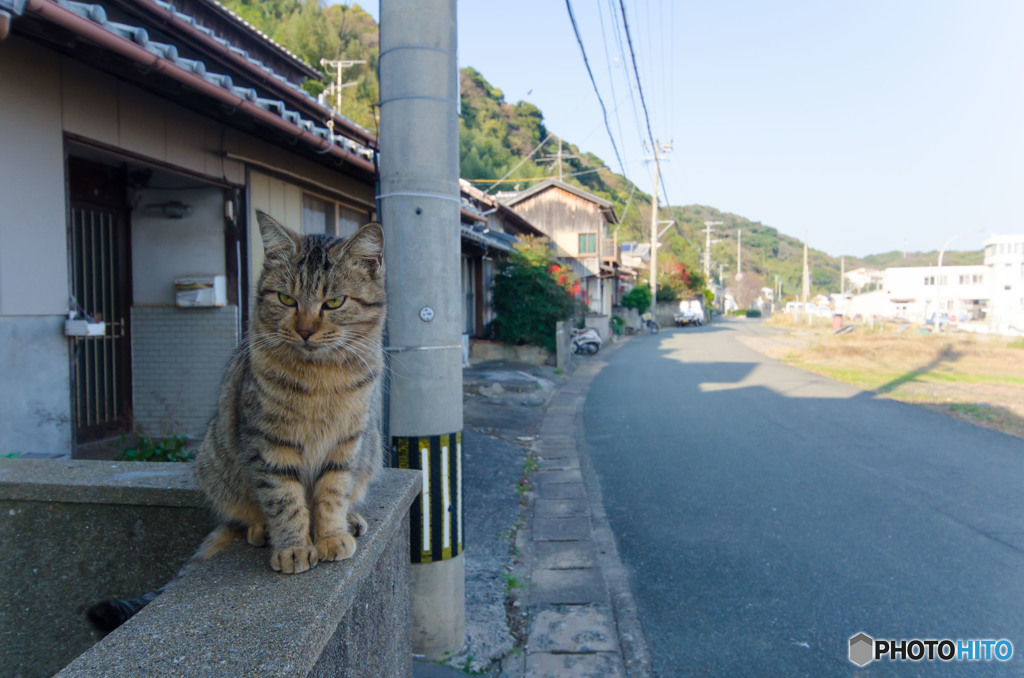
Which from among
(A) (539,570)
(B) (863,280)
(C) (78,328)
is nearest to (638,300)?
(A) (539,570)

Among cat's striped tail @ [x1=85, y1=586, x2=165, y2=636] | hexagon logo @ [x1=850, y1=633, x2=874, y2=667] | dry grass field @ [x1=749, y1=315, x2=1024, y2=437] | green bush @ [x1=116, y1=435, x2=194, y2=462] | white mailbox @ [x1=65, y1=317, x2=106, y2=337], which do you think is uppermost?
white mailbox @ [x1=65, y1=317, x2=106, y2=337]

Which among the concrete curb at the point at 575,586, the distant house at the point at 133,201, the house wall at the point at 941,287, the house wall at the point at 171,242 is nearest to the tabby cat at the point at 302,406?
the concrete curb at the point at 575,586

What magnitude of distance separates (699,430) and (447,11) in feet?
20.6

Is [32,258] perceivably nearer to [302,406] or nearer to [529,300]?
[302,406]

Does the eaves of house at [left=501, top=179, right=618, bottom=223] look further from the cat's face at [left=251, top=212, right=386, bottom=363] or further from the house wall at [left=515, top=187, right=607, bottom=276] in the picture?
the cat's face at [left=251, top=212, right=386, bottom=363]

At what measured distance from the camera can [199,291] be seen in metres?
5.66

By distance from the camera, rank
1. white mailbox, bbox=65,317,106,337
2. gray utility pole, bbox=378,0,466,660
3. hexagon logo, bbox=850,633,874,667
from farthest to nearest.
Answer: white mailbox, bbox=65,317,106,337 → hexagon logo, bbox=850,633,874,667 → gray utility pole, bbox=378,0,466,660

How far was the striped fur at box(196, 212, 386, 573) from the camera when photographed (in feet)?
5.69

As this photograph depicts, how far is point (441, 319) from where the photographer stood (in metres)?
2.88

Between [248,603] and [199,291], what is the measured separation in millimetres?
4898

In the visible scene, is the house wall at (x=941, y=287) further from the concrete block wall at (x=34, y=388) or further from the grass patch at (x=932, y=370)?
the concrete block wall at (x=34, y=388)

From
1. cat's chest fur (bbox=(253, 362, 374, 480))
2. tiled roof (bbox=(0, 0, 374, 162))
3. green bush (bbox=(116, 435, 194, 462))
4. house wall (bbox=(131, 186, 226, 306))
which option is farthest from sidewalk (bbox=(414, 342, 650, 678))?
tiled roof (bbox=(0, 0, 374, 162))

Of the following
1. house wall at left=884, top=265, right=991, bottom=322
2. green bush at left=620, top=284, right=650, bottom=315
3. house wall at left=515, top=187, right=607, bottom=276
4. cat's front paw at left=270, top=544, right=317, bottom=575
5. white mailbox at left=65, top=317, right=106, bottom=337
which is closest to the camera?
cat's front paw at left=270, top=544, right=317, bottom=575

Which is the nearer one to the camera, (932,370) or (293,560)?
(293,560)
